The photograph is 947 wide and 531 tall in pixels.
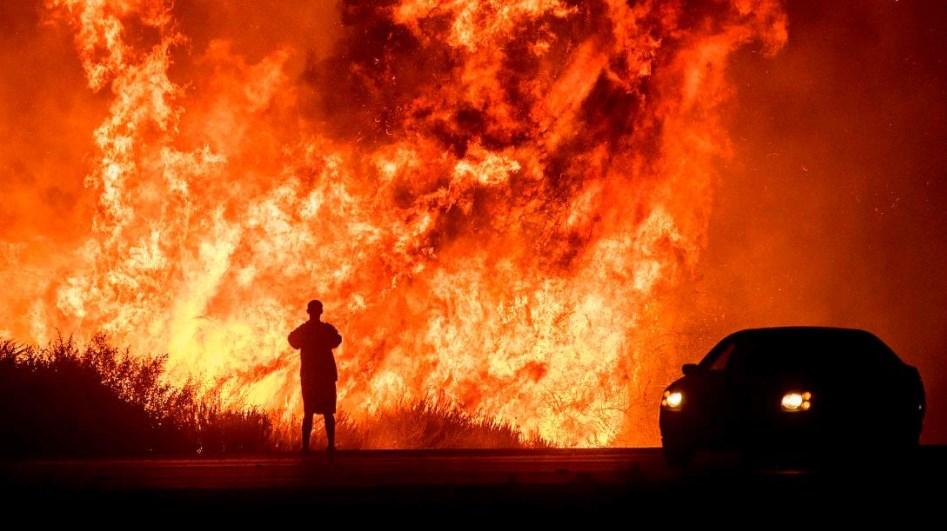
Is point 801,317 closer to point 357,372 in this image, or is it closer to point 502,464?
point 357,372

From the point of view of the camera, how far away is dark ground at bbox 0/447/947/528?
1038 centimetres

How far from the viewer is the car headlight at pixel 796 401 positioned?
13.8 metres

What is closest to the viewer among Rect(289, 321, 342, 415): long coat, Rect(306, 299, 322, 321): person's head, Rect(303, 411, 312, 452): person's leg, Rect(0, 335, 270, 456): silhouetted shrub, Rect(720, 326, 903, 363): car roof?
Rect(720, 326, 903, 363): car roof

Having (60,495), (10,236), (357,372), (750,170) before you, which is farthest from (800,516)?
(750,170)

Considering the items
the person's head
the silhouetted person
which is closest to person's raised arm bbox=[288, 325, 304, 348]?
the silhouetted person

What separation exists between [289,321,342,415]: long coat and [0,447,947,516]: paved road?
0.82 meters

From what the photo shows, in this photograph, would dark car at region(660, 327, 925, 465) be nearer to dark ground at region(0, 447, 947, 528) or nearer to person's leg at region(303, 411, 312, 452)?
dark ground at region(0, 447, 947, 528)

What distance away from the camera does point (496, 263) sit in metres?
27.0

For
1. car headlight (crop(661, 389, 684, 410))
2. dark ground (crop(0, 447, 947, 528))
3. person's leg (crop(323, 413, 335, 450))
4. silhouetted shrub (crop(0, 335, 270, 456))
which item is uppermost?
silhouetted shrub (crop(0, 335, 270, 456))

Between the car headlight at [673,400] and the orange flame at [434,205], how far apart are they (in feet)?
32.4

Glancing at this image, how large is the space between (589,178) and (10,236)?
14603 millimetres

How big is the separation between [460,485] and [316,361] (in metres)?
4.99

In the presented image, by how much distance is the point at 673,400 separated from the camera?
15367 millimetres

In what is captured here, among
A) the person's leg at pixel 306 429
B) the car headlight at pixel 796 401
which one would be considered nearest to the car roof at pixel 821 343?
the car headlight at pixel 796 401
